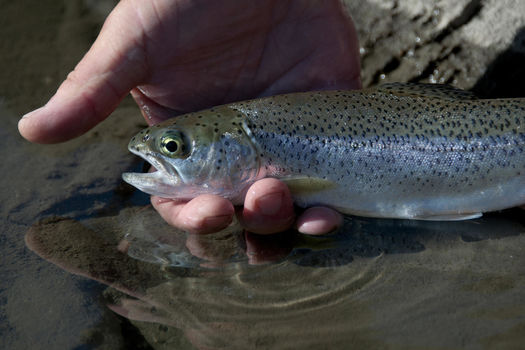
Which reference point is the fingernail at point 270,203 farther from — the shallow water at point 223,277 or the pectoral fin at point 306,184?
the shallow water at point 223,277

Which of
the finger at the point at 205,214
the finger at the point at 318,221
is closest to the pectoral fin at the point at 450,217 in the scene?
the finger at the point at 318,221

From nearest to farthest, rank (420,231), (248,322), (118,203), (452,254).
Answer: (248,322) → (452,254) → (420,231) → (118,203)

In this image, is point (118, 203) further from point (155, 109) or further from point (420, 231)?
point (420, 231)

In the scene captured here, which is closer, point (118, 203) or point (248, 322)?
point (248, 322)

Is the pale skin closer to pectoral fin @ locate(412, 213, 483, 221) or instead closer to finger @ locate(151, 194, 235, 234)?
finger @ locate(151, 194, 235, 234)

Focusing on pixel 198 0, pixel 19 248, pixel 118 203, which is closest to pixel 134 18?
pixel 198 0

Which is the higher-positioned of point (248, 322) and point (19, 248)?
point (19, 248)

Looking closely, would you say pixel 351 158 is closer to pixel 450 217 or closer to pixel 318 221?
pixel 318 221
